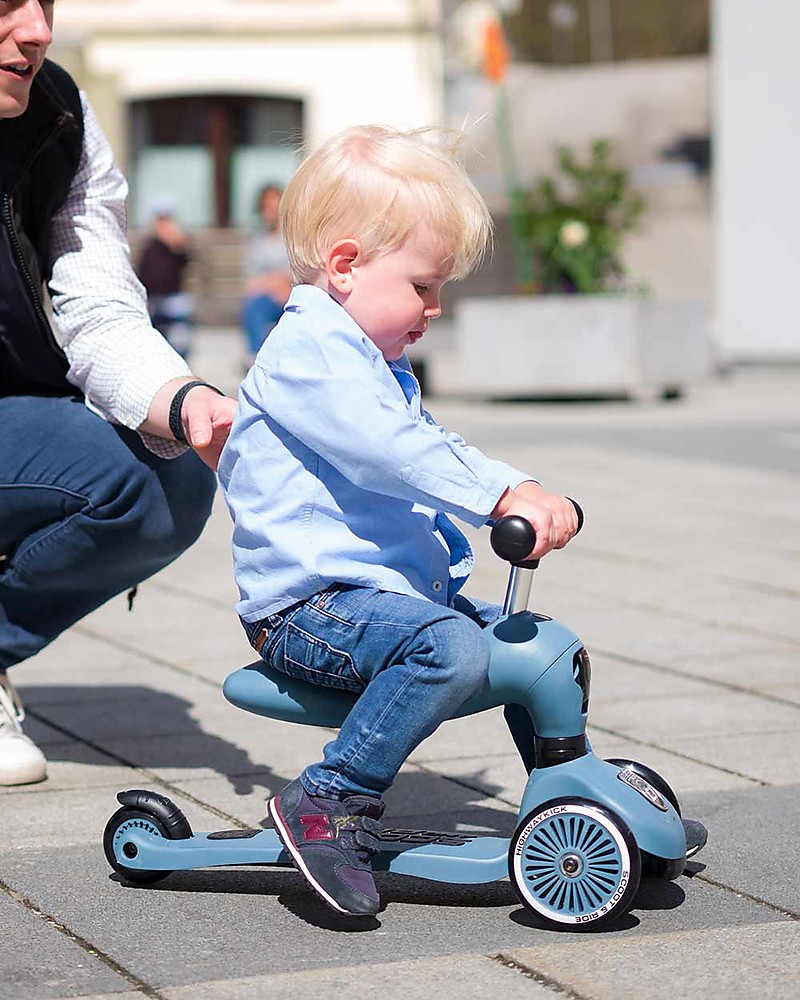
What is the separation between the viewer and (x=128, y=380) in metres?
3.48

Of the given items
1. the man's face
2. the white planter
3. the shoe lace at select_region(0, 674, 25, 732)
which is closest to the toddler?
the man's face

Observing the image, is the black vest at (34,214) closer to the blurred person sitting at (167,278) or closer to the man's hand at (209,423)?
the man's hand at (209,423)

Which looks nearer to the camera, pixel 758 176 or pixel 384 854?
pixel 384 854

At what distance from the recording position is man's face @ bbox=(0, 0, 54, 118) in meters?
3.41

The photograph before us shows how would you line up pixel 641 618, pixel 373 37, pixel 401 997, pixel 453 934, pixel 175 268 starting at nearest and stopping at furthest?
pixel 401 997 → pixel 453 934 → pixel 641 618 → pixel 175 268 → pixel 373 37

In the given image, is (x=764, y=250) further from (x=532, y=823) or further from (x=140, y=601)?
(x=532, y=823)

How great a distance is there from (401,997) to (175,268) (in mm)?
13160

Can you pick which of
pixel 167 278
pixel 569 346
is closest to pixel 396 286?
pixel 569 346

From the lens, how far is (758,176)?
16875 mm

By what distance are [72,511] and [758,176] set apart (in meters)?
14.2

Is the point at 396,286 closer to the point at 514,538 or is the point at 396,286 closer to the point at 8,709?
the point at 514,538

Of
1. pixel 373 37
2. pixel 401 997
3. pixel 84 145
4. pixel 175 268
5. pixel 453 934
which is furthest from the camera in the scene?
pixel 373 37

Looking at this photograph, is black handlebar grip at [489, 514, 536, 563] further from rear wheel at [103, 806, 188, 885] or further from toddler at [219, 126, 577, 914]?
rear wheel at [103, 806, 188, 885]

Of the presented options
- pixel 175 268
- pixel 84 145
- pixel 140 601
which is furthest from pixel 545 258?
pixel 84 145
